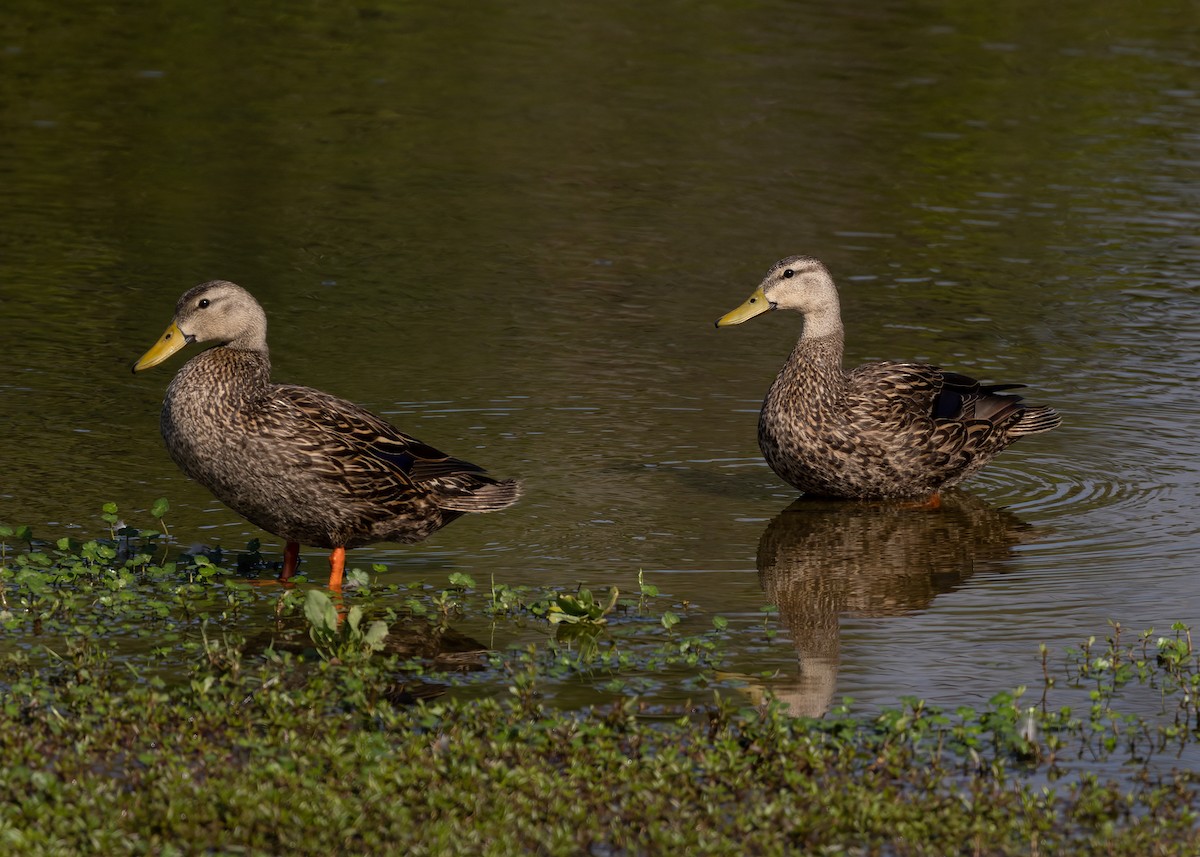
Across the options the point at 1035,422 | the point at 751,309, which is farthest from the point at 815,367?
the point at 1035,422

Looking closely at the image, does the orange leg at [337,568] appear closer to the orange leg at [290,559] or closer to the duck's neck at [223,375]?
the orange leg at [290,559]

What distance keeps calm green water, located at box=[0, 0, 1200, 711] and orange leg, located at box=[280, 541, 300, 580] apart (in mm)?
545

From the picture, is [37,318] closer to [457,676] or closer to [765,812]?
[457,676]

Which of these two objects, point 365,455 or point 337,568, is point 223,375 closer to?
point 365,455

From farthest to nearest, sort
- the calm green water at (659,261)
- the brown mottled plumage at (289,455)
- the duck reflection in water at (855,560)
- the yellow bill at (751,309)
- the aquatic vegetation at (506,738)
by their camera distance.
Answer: the yellow bill at (751,309) < the calm green water at (659,261) < the brown mottled plumage at (289,455) < the duck reflection in water at (855,560) < the aquatic vegetation at (506,738)

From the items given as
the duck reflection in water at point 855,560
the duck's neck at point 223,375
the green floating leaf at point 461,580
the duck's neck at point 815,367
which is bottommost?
the duck reflection in water at point 855,560

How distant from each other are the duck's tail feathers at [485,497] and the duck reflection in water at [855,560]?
4.35ft

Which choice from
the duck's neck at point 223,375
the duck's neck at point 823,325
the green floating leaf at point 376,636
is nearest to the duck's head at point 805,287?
the duck's neck at point 823,325

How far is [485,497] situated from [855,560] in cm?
201

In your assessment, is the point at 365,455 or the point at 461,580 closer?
the point at 461,580

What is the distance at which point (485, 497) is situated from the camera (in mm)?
9352

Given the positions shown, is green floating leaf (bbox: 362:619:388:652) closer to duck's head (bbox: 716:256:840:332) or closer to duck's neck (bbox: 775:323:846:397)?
duck's neck (bbox: 775:323:846:397)

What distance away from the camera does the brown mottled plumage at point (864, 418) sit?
35.4 feet

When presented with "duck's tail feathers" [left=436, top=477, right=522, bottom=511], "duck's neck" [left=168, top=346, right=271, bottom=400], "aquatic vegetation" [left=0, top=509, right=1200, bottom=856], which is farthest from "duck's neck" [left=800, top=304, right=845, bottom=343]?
"duck's neck" [left=168, top=346, right=271, bottom=400]
